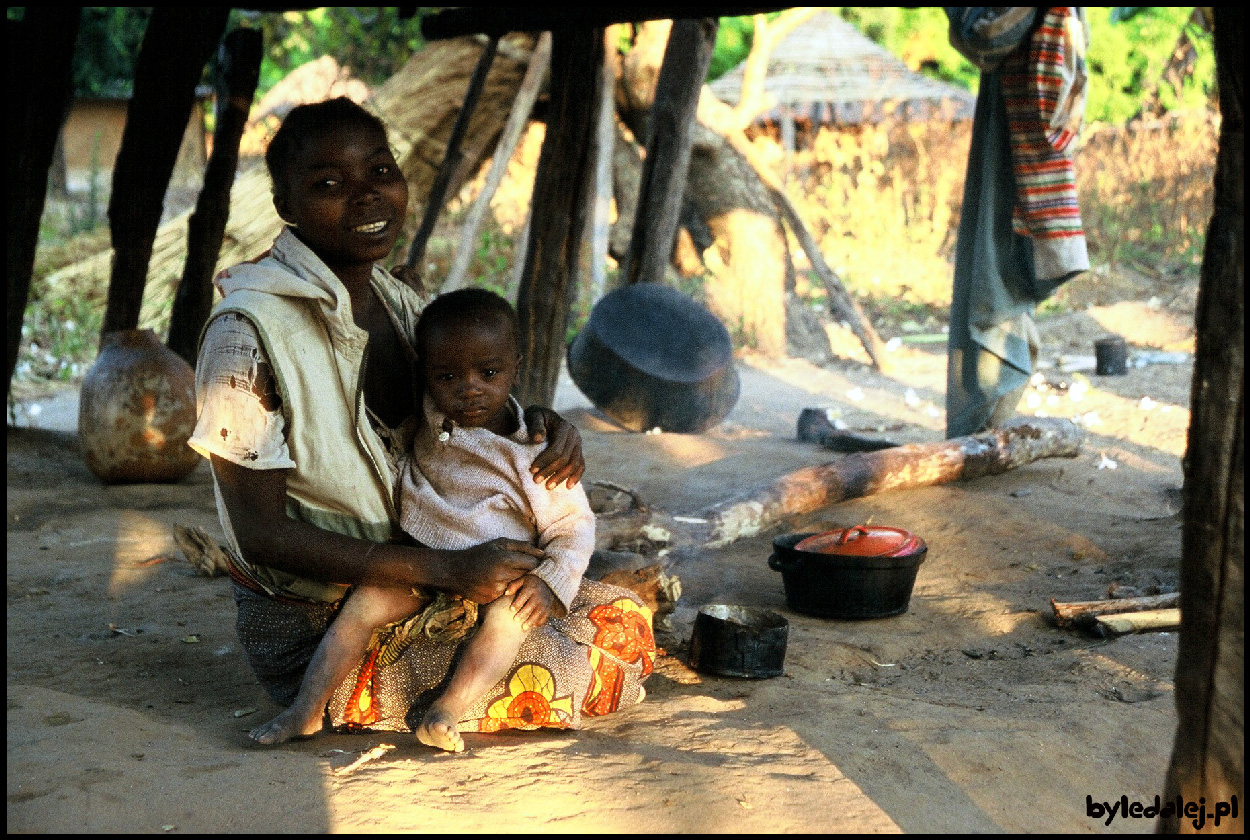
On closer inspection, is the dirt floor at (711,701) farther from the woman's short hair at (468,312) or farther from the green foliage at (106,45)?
the green foliage at (106,45)

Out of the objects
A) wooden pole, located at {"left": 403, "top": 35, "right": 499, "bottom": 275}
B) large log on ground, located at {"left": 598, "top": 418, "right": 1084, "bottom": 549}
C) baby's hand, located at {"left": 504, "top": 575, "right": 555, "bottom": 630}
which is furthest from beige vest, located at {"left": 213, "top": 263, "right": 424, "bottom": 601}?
wooden pole, located at {"left": 403, "top": 35, "right": 499, "bottom": 275}

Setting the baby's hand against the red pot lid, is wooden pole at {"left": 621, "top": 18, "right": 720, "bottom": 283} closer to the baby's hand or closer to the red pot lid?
the red pot lid

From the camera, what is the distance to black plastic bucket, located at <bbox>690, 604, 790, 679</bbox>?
10.1 ft

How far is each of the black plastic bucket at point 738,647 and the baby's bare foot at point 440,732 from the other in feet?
2.82

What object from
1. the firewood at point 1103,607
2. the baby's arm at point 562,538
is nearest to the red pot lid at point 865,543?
the firewood at point 1103,607

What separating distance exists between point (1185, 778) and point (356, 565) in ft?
5.25

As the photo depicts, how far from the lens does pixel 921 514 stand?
490 centimetres

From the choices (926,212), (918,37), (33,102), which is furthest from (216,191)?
(918,37)

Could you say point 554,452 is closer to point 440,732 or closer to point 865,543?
point 440,732

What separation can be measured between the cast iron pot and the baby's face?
4.90 feet

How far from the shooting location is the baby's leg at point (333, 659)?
2518 millimetres

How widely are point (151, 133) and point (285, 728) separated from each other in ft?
13.6

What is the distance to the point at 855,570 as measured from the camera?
3.69m

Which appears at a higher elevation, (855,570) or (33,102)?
(33,102)
